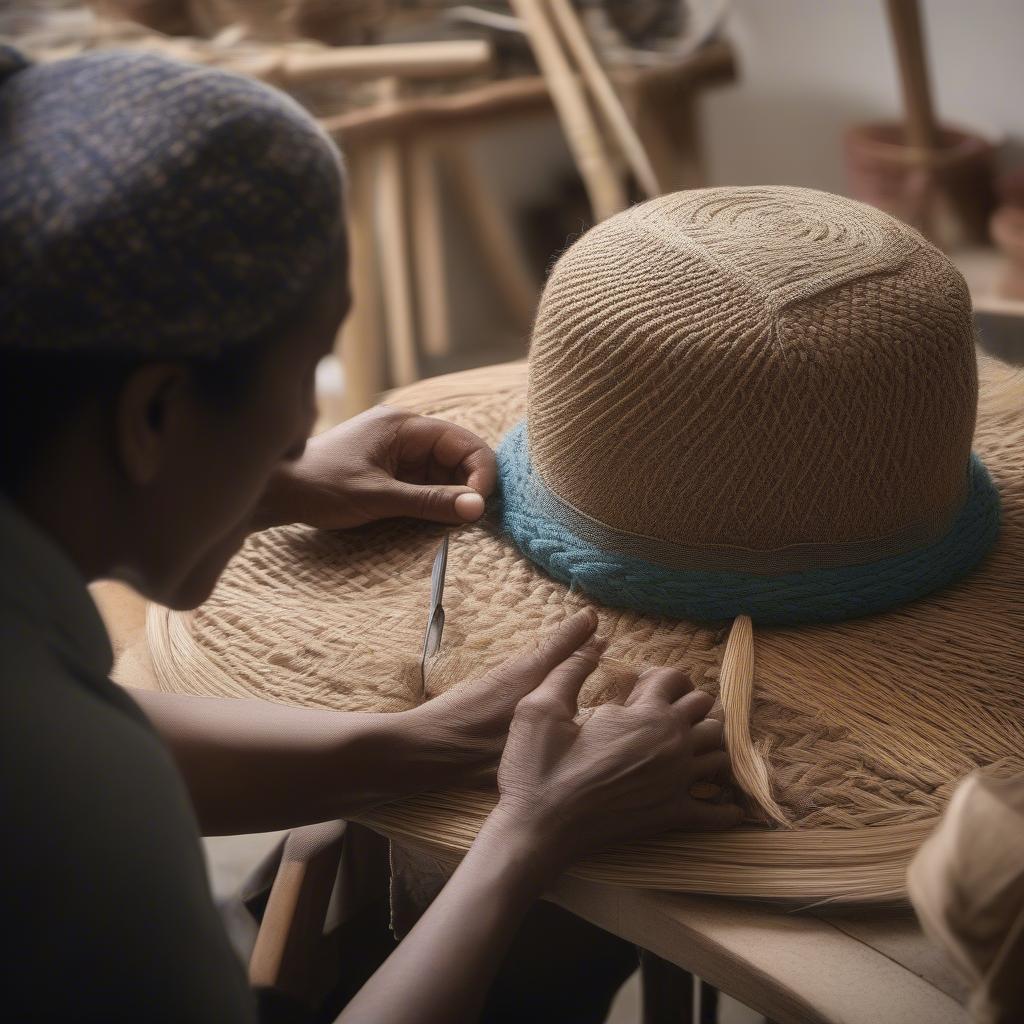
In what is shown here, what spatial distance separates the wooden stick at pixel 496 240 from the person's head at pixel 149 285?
2.06 metres

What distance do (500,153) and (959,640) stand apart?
2546 millimetres

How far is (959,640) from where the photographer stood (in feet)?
2.82

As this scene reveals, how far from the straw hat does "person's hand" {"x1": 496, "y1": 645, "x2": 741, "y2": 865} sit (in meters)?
0.02

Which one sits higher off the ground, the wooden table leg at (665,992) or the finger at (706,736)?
the finger at (706,736)

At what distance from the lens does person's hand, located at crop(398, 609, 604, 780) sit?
2.63 ft

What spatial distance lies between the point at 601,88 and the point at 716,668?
1.63 metres

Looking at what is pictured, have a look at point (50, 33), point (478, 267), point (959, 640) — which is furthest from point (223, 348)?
point (478, 267)

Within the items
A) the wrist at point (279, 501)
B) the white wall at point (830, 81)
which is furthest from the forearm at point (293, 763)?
the white wall at point (830, 81)

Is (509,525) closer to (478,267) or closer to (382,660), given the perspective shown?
(382,660)

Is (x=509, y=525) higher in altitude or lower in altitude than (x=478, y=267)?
higher

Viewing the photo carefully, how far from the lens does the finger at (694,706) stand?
2.58ft

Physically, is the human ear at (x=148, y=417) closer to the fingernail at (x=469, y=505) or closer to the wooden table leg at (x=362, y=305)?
the fingernail at (x=469, y=505)

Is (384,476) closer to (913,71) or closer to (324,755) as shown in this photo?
(324,755)

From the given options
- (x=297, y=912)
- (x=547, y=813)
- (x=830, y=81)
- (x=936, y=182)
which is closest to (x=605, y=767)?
(x=547, y=813)
